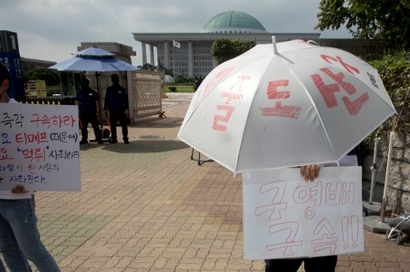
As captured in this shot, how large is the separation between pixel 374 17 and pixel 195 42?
304 ft

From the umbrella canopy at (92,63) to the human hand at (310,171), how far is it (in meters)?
7.89

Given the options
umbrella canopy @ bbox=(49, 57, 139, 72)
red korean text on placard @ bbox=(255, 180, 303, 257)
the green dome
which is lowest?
red korean text on placard @ bbox=(255, 180, 303, 257)

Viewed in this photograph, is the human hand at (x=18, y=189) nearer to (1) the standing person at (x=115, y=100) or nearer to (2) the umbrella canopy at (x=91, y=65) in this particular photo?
(2) the umbrella canopy at (x=91, y=65)

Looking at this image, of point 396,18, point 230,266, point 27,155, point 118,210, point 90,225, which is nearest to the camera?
point 27,155

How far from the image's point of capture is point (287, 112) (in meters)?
1.87

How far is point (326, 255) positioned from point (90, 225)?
324 cm

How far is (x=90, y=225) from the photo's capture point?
4.65m

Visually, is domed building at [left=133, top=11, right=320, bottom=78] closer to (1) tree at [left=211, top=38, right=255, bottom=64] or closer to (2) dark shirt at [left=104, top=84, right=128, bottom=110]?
(1) tree at [left=211, top=38, right=255, bottom=64]

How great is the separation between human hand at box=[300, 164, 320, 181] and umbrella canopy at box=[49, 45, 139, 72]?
7889mm

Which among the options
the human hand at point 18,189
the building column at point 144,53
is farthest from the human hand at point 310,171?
the building column at point 144,53

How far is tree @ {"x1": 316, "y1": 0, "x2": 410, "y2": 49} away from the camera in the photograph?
34.6 feet

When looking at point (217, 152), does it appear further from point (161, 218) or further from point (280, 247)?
point (161, 218)

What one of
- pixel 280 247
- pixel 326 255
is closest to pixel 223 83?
pixel 280 247

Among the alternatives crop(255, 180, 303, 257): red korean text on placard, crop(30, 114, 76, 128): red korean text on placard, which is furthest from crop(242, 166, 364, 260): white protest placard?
crop(30, 114, 76, 128): red korean text on placard
